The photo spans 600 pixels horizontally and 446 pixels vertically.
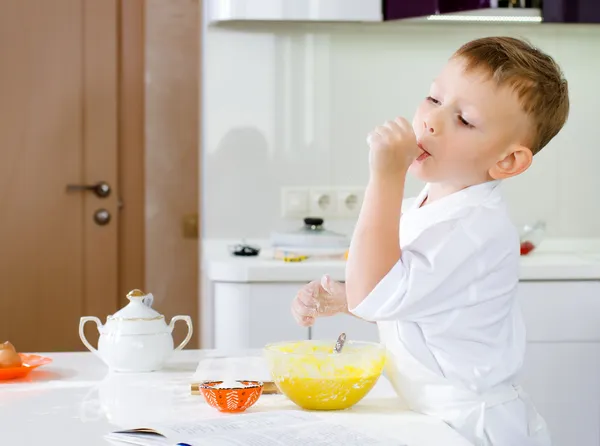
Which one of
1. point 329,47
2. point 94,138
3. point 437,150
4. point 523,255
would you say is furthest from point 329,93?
point 437,150

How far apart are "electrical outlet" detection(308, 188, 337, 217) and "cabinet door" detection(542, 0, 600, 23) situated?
843mm

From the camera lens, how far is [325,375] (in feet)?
3.87

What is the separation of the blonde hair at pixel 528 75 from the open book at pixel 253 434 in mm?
459

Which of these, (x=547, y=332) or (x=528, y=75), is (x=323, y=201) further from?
(x=528, y=75)

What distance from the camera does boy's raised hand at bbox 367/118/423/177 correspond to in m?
1.13

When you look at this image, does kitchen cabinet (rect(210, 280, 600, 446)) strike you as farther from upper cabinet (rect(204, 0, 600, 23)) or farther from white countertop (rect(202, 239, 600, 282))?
upper cabinet (rect(204, 0, 600, 23))

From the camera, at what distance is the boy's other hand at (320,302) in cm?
133

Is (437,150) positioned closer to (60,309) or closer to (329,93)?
(329,93)

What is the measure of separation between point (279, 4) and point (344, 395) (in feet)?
6.13

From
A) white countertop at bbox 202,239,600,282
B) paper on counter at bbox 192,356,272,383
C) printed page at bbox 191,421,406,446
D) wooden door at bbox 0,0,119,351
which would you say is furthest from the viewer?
wooden door at bbox 0,0,119,351

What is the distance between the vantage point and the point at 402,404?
1.26m

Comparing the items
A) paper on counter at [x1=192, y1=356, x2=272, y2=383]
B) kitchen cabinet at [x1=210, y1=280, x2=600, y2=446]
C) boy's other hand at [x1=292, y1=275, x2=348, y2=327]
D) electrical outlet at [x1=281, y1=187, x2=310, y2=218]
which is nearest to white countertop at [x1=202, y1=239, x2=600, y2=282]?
kitchen cabinet at [x1=210, y1=280, x2=600, y2=446]

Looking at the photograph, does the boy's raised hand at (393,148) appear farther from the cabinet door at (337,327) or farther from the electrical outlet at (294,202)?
the electrical outlet at (294,202)

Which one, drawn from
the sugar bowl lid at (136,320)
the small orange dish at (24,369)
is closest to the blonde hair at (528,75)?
the sugar bowl lid at (136,320)
